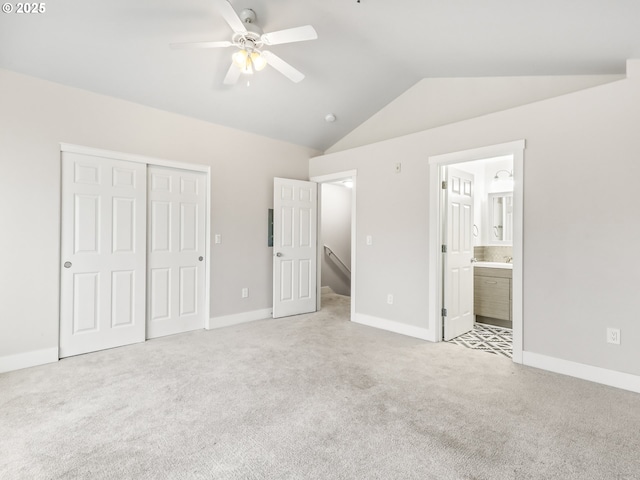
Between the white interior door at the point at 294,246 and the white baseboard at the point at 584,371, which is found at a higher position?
the white interior door at the point at 294,246

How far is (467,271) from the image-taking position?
4.22 m

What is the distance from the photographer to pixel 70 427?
205cm

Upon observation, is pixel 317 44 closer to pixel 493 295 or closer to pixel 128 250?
pixel 128 250

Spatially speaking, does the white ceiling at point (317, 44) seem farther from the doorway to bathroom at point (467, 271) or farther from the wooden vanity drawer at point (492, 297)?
the wooden vanity drawer at point (492, 297)

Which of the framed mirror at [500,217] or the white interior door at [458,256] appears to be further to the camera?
the framed mirror at [500,217]

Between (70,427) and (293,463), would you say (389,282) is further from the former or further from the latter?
(70,427)

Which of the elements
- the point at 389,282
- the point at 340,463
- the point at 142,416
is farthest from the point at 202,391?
the point at 389,282

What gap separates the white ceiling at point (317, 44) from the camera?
2.42 m

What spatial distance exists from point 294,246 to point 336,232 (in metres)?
2.68

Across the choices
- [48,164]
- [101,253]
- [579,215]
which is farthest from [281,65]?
[579,215]

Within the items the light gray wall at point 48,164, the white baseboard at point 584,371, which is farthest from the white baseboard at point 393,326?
the light gray wall at point 48,164

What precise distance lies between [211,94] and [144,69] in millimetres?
708

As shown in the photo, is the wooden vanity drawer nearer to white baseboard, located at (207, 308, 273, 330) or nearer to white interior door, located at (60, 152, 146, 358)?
white baseboard, located at (207, 308, 273, 330)

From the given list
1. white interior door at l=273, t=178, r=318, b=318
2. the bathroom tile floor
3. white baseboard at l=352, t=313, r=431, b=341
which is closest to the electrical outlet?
the bathroom tile floor
